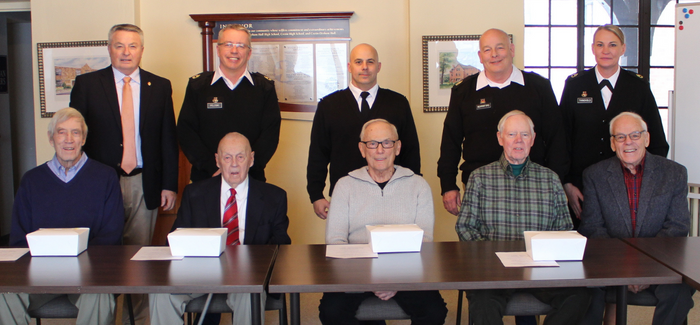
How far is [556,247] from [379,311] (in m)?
0.73

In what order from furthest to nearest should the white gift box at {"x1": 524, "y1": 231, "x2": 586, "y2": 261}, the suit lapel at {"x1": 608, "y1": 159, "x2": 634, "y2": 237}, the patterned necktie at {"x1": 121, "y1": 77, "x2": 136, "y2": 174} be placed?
the patterned necktie at {"x1": 121, "y1": 77, "x2": 136, "y2": 174}
the suit lapel at {"x1": 608, "y1": 159, "x2": 634, "y2": 237}
the white gift box at {"x1": 524, "y1": 231, "x2": 586, "y2": 261}

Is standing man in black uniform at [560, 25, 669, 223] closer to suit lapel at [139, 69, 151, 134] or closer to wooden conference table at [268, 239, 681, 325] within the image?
wooden conference table at [268, 239, 681, 325]

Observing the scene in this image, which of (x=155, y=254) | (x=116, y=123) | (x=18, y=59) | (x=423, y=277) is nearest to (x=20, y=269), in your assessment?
(x=155, y=254)

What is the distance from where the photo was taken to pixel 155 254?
6.98 ft

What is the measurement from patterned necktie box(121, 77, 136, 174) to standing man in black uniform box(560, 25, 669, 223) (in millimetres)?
2477

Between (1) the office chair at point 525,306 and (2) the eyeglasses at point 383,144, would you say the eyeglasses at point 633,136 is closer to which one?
(1) the office chair at point 525,306

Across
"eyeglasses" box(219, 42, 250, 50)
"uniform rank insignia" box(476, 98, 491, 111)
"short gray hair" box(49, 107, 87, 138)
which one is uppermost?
"eyeglasses" box(219, 42, 250, 50)

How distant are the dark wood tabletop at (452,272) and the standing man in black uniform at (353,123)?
1026 mm

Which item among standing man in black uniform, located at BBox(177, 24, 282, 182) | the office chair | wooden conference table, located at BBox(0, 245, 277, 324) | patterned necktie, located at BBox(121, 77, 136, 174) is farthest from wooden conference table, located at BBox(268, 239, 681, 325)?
patterned necktie, located at BBox(121, 77, 136, 174)

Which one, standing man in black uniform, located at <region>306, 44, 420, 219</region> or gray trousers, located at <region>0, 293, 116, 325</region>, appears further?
standing man in black uniform, located at <region>306, 44, 420, 219</region>

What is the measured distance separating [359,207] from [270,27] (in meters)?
2.37

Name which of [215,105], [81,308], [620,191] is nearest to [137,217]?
[215,105]

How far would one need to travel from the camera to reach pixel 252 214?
2.59m

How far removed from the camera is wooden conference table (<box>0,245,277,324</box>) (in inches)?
68.1
